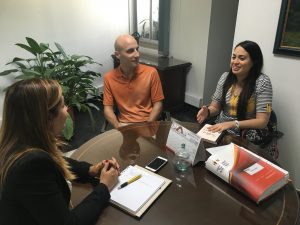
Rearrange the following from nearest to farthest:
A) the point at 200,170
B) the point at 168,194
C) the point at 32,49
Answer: the point at 168,194 → the point at 200,170 → the point at 32,49

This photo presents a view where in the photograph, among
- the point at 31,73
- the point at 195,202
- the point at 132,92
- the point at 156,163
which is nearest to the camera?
the point at 195,202

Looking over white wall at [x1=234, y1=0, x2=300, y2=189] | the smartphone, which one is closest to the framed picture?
white wall at [x1=234, y1=0, x2=300, y2=189]

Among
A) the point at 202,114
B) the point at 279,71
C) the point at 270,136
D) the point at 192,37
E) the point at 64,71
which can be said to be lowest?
the point at 270,136

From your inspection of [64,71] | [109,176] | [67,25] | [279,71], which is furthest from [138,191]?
[67,25]

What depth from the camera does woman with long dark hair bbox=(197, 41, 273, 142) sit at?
1.69m

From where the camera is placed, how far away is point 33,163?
80cm

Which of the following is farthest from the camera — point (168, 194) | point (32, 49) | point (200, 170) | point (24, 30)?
point (24, 30)

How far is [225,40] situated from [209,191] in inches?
103

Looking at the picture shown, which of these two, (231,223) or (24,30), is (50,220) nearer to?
(231,223)

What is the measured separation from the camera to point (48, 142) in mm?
913

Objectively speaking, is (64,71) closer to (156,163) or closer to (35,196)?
(156,163)

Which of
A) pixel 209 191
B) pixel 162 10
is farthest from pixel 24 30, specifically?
pixel 209 191

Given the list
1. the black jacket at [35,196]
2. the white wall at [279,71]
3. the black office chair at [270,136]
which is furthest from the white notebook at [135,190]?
the white wall at [279,71]

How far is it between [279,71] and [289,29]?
Answer: 29 cm
